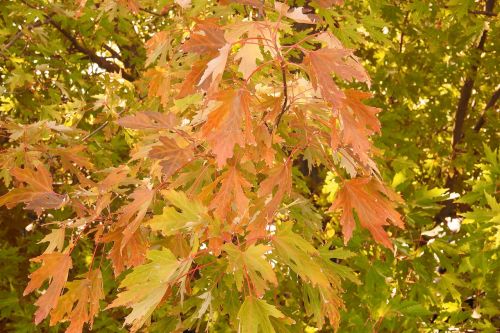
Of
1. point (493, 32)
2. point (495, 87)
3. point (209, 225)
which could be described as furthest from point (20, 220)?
point (495, 87)

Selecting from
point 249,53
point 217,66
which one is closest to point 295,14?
point 249,53

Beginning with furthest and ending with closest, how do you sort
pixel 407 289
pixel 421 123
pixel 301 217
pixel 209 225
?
1. pixel 421 123
2. pixel 407 289
3. pixel 301 217
4. pixel 209 225

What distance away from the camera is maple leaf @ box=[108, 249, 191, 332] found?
1.55 m

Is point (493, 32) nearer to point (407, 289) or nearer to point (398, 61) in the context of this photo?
point (398, 61)

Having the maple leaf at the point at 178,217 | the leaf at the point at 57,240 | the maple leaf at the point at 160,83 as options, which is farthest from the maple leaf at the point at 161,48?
the maple leaf at the point at 178,217

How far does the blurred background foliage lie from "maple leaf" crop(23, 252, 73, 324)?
0.89 m

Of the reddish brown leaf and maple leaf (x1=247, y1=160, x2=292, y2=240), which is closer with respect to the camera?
the reddish brown leaf

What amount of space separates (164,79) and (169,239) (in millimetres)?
884

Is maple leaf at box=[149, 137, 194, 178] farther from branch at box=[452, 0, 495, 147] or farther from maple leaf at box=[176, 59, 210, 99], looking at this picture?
branch at box=[452, 0, 495, 147]

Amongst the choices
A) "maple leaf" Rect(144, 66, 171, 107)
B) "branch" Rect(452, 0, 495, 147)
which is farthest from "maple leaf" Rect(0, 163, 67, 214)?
"branch" Rect(452, 0, 495, 147)

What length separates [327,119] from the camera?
75.7 inches

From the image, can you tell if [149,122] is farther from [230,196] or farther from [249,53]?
Answer: [249,53]

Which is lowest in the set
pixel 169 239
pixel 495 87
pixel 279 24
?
pixel 495 87

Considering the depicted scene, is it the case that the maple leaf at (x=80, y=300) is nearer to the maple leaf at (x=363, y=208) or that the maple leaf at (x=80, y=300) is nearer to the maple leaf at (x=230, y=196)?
the maple leaf at (x=230, y=196)
